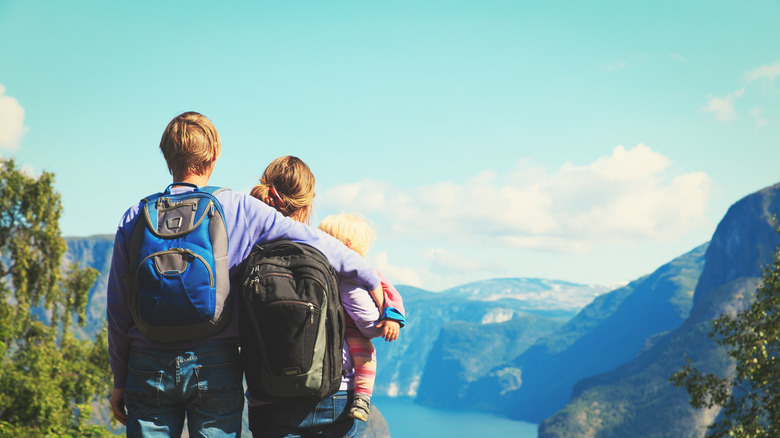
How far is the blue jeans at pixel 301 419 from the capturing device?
246cm

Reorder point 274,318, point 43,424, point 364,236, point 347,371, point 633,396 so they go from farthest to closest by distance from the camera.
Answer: point 633,396, point 43,424, point 364,236, point 347,371, point 274,318

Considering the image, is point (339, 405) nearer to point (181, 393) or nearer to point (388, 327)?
Result: point (388, 327)

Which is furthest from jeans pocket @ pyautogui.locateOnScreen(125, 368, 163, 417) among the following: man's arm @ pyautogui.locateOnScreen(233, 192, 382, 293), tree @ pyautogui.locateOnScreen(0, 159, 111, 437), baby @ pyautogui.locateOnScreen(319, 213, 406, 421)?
tree @ pyautogui.locateOnScreen(0, 159, 111, 437)

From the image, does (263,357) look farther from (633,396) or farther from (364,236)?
(633,396)

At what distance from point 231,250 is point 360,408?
0.88m

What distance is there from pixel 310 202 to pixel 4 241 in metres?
21.0

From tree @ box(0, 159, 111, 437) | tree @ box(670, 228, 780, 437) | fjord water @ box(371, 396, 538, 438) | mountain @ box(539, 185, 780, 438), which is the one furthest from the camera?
fjord water @ box(371, 396, 538, 438)

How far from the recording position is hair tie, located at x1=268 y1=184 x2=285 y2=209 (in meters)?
2.79

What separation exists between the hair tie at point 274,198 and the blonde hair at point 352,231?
33 centimetres

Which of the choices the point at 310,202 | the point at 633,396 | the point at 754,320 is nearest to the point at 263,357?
the point at 310,202

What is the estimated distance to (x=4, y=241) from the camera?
65.3 ft

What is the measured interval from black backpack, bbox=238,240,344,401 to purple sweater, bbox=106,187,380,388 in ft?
0.26

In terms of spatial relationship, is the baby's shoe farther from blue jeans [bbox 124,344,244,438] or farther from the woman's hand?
blue jeans [bbox 124,344,244,438]

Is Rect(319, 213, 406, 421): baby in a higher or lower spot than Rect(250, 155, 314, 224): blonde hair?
lower
